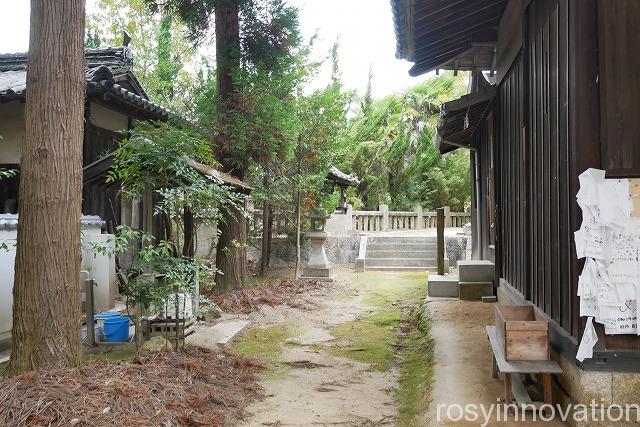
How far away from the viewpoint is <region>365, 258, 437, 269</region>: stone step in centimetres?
1836

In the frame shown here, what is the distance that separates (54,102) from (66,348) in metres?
2.35

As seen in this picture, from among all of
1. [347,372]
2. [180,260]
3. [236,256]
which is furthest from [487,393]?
[236,256]

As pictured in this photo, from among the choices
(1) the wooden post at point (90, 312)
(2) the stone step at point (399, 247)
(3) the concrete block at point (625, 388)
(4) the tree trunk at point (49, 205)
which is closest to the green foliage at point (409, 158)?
(2) the stone step at point (399, 247)

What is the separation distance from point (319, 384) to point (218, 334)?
241cm

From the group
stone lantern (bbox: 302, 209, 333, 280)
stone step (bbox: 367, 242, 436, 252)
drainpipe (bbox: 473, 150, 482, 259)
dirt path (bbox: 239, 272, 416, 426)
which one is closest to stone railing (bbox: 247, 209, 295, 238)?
stone lantern (bbox: 302, 209, 333, 280)

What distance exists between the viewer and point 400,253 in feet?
62.7

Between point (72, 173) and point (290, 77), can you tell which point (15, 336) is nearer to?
point (72, 173)

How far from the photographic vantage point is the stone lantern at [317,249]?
51.2 ft

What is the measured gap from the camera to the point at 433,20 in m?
7.11

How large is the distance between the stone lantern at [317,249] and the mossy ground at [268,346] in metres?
5.73

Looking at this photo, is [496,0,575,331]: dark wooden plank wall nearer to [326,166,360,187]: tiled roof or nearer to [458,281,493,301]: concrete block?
[458,281,493,301]: concrete block

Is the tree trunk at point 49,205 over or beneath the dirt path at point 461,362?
over

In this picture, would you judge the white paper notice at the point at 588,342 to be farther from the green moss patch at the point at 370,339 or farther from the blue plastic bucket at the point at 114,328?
the blue plastic bucket at the point at 114,328

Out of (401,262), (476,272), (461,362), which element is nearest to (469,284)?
(476,272)
